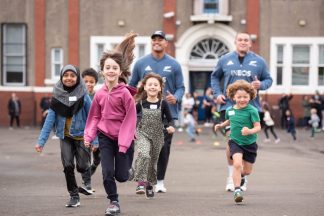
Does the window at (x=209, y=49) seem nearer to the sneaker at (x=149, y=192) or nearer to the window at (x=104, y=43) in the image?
the window at (x=104, y=43)

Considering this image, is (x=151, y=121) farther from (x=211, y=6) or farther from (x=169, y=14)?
(x=211, y=6)

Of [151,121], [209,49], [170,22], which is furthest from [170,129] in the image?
[209,49]

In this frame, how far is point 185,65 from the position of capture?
3794 centimetres

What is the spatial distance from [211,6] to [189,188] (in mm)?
26256

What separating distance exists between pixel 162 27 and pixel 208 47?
85.2 inches

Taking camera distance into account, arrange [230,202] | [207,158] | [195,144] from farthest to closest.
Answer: [195,144] → [207,158] → [230,202]

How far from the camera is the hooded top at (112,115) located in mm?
9750

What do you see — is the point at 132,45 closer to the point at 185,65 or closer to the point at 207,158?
the point at 207,158

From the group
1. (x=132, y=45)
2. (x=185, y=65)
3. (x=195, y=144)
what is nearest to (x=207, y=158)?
(x=195, y=144)

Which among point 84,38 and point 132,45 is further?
point 84,38

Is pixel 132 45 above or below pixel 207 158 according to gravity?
above

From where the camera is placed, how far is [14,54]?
38625 mm

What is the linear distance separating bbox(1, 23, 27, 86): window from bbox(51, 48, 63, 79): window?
1.30 metres

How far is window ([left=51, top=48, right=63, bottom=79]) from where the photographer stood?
38344 millimetres
